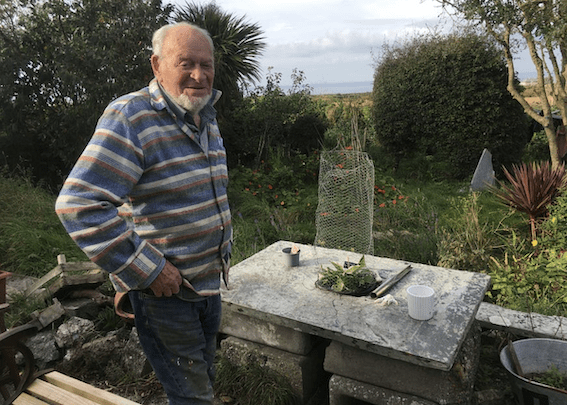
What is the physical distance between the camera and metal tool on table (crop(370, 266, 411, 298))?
114 inches

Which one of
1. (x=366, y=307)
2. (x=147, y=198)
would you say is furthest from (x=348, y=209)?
(x=147, y=198)

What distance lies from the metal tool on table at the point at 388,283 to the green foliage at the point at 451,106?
19.5 ft

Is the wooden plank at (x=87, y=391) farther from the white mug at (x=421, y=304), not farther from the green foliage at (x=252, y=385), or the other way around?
the white mug at (x=421, y=304)

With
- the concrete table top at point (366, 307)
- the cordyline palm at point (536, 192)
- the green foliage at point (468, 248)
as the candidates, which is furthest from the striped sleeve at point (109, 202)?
the cordyline palm at point (536, 192)

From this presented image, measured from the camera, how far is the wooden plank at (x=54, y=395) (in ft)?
6.60

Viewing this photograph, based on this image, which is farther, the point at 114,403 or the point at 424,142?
the point at 424,142

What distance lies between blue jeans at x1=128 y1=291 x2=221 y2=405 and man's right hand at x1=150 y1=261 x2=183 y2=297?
114mm

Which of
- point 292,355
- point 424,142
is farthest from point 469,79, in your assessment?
point 292,355

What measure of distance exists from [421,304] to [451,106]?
22.1ft

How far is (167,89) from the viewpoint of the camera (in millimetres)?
1903

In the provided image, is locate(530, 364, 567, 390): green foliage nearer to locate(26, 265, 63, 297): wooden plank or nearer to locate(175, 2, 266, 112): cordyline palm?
locate(26, 265, 63, 297): wooden plank

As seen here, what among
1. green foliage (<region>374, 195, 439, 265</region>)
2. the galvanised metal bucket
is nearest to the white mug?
the galvanised metal bucket

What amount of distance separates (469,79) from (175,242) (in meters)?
7.85

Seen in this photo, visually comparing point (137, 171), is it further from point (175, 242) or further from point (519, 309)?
point (519, 309)
